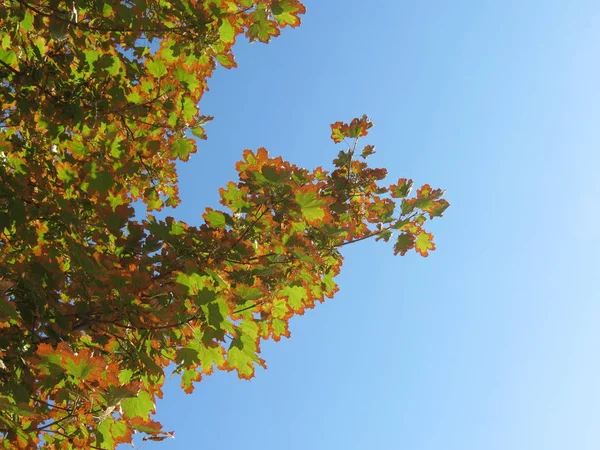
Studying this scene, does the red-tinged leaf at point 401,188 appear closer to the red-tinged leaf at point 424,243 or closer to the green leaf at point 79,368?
the red-tinged leaf at point 424,243

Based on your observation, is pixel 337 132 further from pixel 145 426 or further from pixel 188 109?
pixel 145 426

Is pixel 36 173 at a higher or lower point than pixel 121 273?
higher

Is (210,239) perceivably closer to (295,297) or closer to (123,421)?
(295,297)

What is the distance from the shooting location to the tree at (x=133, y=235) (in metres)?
2.65

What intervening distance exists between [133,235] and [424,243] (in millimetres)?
2270

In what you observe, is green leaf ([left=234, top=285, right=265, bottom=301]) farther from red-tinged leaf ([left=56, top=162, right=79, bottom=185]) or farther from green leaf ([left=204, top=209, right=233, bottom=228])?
red-tinged leaf ([left=56, top=162, right=79, bottom=185])

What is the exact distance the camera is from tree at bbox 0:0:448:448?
265cm

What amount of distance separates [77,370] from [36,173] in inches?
69.3

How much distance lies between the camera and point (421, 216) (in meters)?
4.01

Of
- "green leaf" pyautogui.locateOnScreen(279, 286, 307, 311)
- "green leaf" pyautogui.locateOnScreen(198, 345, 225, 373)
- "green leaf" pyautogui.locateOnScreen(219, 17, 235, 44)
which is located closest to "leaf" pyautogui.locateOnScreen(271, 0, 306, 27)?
"green leaf" pyautogui.locateOnScreen(219, 17, 235, 44)

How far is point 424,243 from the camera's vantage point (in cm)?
412

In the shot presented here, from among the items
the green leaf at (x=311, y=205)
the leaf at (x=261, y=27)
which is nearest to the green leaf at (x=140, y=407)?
the green leaf at (x=311, y=205)

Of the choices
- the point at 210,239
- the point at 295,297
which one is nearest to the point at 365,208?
the point at 295,297

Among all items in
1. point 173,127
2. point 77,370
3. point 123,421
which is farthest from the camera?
point 173,127
